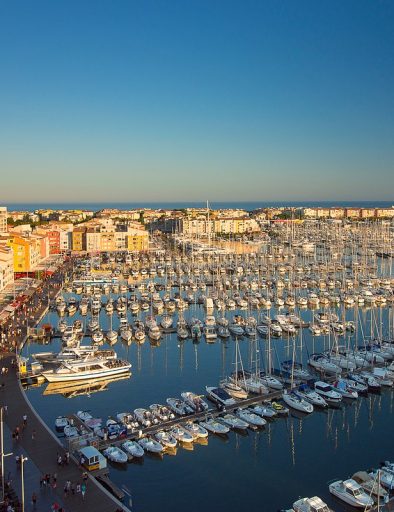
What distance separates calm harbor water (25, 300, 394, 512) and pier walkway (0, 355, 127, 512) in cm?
88

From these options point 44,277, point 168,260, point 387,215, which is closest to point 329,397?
point 44,277

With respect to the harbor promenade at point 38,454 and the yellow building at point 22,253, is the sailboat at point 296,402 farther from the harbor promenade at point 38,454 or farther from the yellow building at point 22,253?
the yellow building at point 22,253

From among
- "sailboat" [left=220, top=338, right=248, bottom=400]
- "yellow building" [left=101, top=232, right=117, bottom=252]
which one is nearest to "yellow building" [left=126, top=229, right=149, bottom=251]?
"yellow building" [left=101, top=232, right=117, bottom=252]

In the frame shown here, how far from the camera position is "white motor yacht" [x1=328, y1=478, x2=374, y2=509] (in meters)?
9.21

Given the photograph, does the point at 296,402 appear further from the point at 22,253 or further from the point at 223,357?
the point at 22,253

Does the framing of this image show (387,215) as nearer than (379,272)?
No

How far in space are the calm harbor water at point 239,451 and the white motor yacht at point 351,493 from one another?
0.58ft

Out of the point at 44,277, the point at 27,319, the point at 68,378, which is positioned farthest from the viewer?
the point at 44,277

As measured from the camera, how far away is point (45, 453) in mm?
10141

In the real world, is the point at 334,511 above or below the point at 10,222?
below

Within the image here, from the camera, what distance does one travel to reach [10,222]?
60.8 metres

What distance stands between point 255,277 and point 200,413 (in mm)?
19871

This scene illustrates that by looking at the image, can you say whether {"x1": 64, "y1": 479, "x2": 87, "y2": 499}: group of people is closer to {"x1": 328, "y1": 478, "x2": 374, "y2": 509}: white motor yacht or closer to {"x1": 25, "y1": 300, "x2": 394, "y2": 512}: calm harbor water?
{"x1": 25, "y1": 300, "x2": 394, "y2": 512}: calm harbor water

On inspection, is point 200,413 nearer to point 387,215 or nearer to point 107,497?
point 107,497
